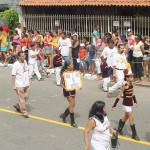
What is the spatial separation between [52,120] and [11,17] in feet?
48.9

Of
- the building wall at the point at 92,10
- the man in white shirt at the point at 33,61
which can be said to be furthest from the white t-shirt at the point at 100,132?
the building wall at the point at 92,10

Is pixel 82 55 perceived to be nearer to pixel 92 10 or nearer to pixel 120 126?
pixel 92 10

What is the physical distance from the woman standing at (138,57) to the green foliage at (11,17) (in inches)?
445

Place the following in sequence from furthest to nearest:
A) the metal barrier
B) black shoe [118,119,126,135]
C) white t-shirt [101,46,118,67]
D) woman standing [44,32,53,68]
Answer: the metal barrier, woman standing [44,32,53,68], white t-shirt [101,46,118,67], black shoe [118,119,126,135]

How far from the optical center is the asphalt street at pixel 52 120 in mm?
9555

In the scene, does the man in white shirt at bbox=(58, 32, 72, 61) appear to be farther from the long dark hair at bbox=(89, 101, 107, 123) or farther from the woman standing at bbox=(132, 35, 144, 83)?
the long dark hair at bbox=(89, 101, 107, 123)

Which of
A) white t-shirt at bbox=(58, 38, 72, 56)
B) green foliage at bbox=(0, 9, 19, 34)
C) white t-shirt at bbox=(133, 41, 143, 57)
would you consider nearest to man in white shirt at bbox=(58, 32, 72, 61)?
white t-shirt at bbox=(58, 38, 72, 56)

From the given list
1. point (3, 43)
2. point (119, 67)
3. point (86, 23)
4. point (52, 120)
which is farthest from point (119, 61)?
point (3, 43)

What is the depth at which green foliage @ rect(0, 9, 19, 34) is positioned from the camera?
82.2 feet

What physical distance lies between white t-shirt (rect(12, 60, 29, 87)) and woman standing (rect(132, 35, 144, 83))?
542 centimetres

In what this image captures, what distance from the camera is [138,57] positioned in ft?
51.8

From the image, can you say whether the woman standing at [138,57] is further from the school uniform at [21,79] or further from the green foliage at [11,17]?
the green foliage at [11,17]

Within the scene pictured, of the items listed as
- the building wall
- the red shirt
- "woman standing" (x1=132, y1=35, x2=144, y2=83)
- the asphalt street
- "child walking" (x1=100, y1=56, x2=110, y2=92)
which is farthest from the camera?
the building wall

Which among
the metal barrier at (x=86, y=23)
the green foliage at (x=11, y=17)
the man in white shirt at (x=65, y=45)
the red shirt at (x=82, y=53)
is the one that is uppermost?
the green foliage at (x=11, y=17)
